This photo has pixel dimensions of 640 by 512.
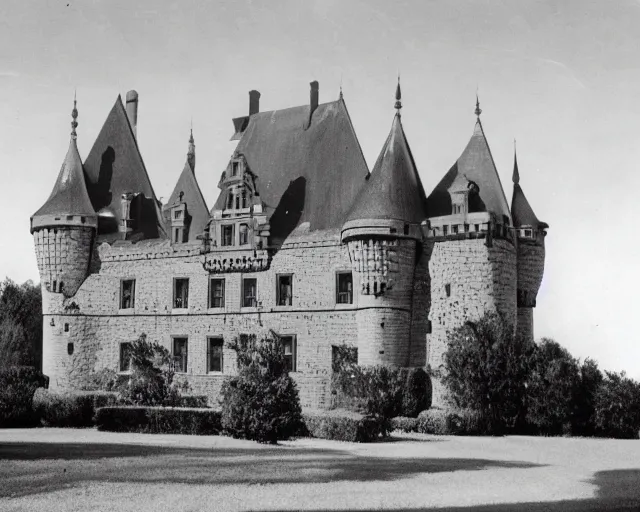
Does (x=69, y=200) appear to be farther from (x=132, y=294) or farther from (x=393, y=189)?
(x=393, y=189)

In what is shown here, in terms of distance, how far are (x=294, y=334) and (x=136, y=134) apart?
15906mm

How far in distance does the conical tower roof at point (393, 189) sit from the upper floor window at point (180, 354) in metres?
10.0

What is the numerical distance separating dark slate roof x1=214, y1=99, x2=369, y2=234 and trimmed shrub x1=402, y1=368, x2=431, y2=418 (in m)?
7.42

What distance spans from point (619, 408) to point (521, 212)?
1041 cm

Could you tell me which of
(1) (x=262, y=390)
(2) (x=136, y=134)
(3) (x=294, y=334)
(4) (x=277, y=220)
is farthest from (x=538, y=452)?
(2) (x=136, y=134)

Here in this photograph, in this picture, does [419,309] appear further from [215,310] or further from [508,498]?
[508,498]

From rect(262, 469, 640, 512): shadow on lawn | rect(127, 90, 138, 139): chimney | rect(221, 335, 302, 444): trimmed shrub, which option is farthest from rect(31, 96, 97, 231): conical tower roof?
rect(262, 469, 640, 512): shadow on lawn

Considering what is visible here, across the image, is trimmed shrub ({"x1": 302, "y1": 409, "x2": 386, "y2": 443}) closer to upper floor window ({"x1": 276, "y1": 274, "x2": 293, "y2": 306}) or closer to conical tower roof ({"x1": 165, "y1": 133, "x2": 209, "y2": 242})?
upper floor window ({"x1": 276, "y1": 274, "x2": 293, "y2": 306})

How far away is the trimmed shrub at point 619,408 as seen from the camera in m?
31.7

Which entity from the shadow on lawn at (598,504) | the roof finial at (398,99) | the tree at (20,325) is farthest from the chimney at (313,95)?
the shadow on lawn at (598,504)

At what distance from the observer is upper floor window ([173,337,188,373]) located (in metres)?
42.3

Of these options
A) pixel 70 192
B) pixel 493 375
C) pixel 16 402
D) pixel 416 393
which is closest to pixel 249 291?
pixel 416 393

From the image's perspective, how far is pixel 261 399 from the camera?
994 inches

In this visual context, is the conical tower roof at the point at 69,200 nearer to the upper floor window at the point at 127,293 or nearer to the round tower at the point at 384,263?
the upper floor window at the point at 127,293
